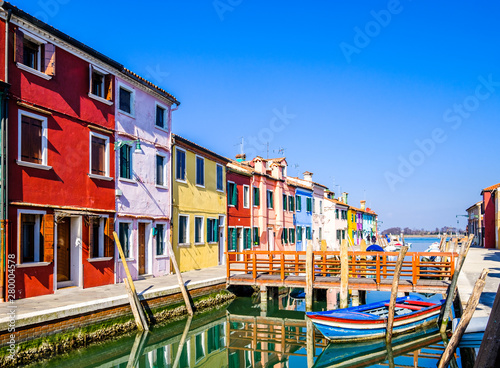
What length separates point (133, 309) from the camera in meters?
13.6

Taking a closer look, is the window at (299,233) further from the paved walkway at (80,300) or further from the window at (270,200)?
the paved walkway at (80,300)

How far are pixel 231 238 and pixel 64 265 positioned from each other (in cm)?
1368

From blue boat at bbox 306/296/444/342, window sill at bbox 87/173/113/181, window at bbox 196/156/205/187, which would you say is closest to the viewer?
blue boat at bbox 306/296/444/342

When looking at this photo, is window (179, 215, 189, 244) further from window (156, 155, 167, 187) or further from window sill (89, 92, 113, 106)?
window sill (89, 92, 113, 106)

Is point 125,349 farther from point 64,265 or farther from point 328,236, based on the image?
point 328,236

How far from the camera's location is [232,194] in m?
28.4

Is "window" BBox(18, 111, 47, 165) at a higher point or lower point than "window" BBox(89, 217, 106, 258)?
higher

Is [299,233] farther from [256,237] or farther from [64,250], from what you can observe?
[64,250]

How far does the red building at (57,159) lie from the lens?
13.4m

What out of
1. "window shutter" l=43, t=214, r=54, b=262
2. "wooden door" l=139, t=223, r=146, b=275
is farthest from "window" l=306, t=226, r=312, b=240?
"window shutter" l=43, t=214, r=54, b=262

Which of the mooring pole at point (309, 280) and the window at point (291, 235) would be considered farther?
the window at point (291, 235)

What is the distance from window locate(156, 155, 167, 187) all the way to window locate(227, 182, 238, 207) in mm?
7527

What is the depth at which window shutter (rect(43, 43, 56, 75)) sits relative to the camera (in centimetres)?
1470

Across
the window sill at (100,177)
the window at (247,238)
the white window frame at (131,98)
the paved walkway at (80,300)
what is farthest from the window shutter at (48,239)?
the window at (247,238)
